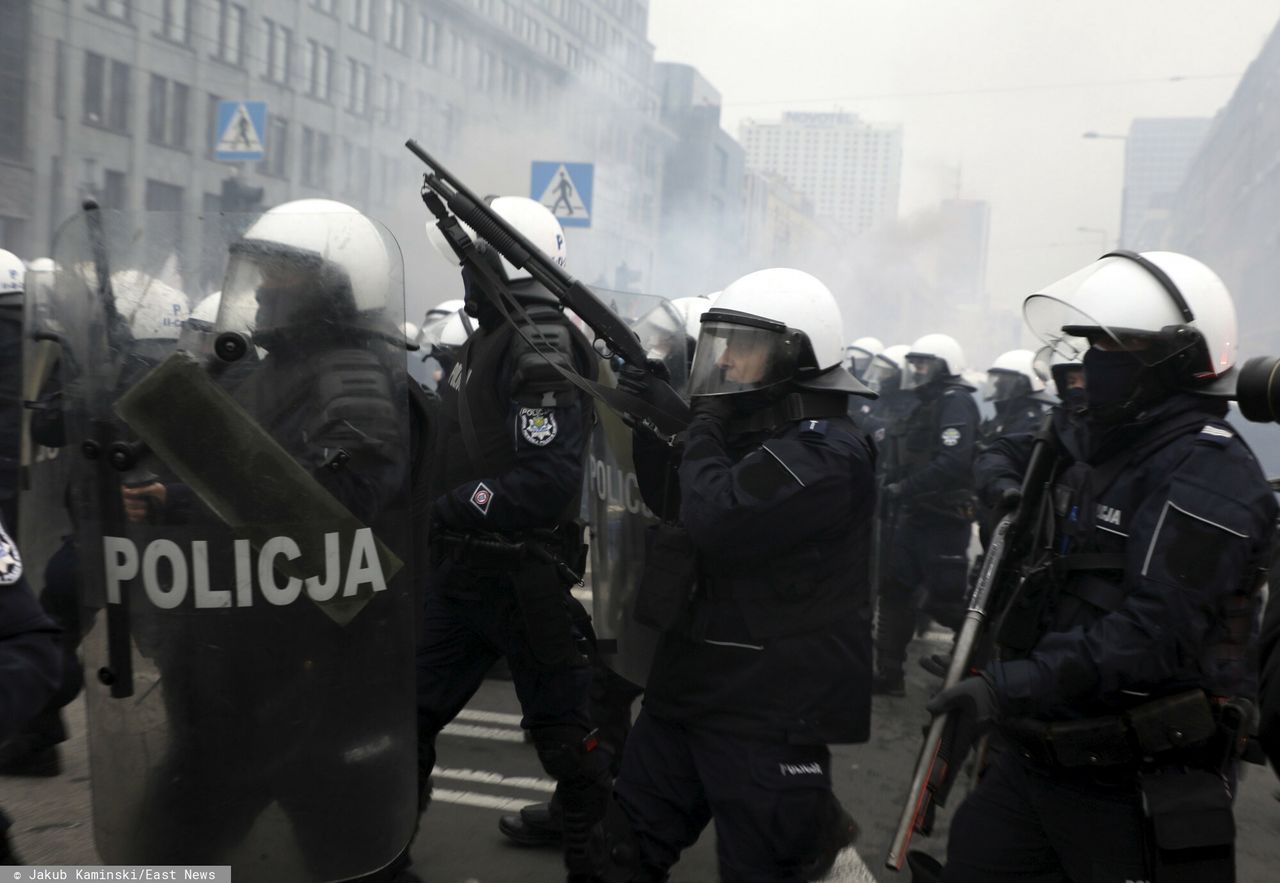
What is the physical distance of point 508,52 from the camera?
31.8 meters

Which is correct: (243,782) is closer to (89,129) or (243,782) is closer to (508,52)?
(89,129)

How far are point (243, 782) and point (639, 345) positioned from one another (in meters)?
1.42

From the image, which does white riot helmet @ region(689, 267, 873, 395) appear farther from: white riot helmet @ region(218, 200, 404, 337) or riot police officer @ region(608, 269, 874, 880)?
white riot helmet @ region(218, 200, 404, 337)

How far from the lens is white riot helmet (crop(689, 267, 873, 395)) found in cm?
266

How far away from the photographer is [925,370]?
7.08 meters

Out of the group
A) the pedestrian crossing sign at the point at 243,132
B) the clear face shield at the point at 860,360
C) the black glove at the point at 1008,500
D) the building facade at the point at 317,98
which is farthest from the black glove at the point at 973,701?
the building facade at the point at 317,98

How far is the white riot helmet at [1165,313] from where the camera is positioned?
238 centimetres

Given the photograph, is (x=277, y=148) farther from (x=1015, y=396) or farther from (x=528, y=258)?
(x=528, y=258)

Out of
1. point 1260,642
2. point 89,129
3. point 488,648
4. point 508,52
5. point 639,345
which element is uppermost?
point 508,52

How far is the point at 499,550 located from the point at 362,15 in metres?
27.7

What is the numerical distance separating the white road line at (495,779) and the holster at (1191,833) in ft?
8.06

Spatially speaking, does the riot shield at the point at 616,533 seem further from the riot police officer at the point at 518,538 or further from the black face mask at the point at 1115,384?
the black face mask at the point at 1115,384

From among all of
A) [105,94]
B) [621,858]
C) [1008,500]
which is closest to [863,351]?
[1008,500]

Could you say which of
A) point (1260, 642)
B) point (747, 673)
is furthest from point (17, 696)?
point (1260, 642)
